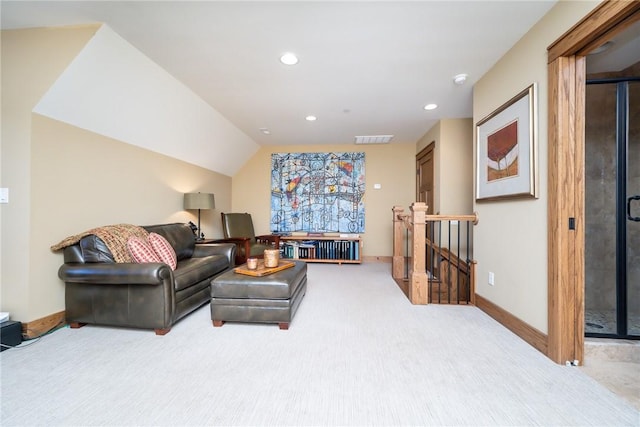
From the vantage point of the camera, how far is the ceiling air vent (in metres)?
4.54

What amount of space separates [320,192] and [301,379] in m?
3.95

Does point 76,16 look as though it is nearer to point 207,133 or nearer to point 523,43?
point 207,133

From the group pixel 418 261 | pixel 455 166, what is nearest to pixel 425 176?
pixel 455 166

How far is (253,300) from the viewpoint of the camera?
2098 millimetres

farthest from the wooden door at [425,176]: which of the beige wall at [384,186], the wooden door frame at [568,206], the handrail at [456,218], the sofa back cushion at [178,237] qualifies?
the sofa back cushion at [178,237]

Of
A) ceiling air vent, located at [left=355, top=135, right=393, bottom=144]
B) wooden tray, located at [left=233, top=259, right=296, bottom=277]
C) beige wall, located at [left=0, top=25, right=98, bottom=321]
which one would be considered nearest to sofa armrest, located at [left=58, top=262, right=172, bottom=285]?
beige wall, located at [left=0, top=25, right=98, bottom=321]

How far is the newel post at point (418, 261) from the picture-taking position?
2.68 m

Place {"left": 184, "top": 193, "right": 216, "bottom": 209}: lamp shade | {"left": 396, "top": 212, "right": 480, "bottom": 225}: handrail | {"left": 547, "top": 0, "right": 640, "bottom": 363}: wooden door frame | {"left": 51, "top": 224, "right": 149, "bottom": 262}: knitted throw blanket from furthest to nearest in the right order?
1. {"left": 184, "top": 193, "right": 216, "bottom": 209}: lamp shade
2. {"left": 396, "top": 212, "right": 480, "bottom": 225}: handrail
3. {"left": 51, "top": 224, "right": 149, "bottom": 262}: knitted throw blanket
4. {"left": 547, "top": 0, "right": 640, "bottom": 363}: wooden door frame

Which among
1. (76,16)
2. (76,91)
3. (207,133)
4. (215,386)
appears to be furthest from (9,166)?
(215,386)

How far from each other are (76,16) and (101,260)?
1846 mm

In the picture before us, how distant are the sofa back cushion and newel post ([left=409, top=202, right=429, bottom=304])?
2728 mm

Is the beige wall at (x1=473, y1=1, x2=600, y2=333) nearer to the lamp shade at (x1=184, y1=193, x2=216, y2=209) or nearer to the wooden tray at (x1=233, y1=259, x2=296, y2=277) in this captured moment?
the wooden tray at (x1=233, y1=259, x2=296, y2=277)

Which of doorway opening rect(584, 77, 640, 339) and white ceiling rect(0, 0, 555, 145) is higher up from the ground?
white ceiling rect(0, 0, 555, 145)

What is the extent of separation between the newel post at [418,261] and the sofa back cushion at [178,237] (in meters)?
2.73
